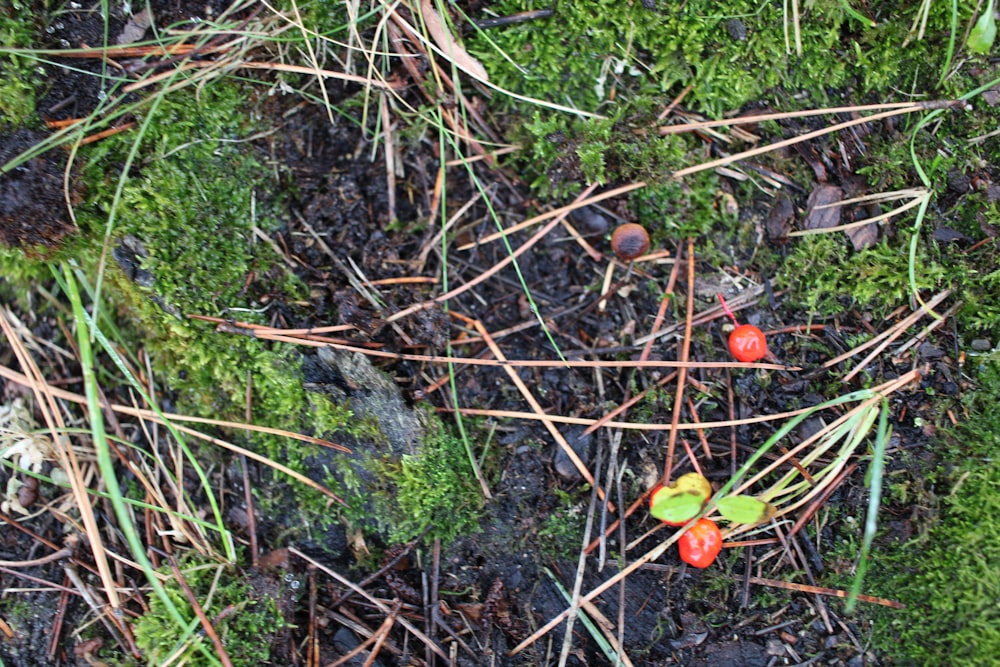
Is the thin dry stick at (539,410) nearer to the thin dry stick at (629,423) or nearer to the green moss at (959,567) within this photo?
the thin dry stick at (629,423)

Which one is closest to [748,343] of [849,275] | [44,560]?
[849,275]

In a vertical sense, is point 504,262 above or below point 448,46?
below

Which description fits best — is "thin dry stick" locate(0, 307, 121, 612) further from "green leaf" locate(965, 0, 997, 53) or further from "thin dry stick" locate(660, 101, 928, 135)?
"green leaf" locate(965, 0, 997, 53)

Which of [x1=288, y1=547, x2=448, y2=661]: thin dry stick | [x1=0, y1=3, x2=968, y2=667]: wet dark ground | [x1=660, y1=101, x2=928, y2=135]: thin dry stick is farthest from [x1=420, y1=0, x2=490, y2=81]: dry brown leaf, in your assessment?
[x1=288, y1=547, x2=448, y2=661]: thin dry stick

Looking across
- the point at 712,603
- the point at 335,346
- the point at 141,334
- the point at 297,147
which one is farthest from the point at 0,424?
the point at 712,603

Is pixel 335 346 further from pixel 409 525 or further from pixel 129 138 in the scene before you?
pixel 129 138

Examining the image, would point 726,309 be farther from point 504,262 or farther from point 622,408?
point 504,262
